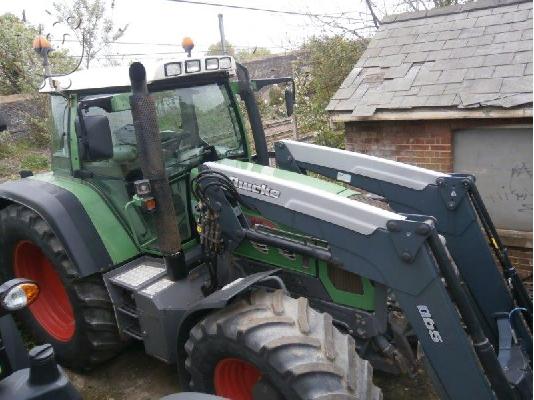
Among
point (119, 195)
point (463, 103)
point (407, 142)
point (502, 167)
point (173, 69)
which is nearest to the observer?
point (173, 69)

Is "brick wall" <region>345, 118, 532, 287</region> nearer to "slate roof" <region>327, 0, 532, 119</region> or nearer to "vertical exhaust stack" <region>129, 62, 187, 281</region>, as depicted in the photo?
"slate roof" <region>327, 0, 532, 119</region>

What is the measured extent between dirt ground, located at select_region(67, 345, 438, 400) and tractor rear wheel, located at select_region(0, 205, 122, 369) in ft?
0.60

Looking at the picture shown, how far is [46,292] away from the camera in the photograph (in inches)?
173

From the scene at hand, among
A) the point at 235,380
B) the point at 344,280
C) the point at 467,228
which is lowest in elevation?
the point at 235,380

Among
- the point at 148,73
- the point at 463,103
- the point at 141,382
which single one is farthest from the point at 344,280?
the point at 463,103

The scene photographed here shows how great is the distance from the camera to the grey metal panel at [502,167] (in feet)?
15.6

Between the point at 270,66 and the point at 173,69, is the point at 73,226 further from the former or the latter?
the point at 270,66

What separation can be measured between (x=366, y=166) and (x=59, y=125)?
2.49m

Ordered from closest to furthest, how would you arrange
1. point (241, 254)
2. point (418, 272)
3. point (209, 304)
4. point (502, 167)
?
point (418, 272) → point (209, 304) → point (241, 254) → point (502, 167)

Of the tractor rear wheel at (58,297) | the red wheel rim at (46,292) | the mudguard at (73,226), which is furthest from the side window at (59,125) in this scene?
the red wheel rim at (46,292)

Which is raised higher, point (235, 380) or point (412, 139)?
point (412, 139)

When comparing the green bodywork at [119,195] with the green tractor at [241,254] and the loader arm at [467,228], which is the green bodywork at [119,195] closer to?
the green tractor at [241,254]

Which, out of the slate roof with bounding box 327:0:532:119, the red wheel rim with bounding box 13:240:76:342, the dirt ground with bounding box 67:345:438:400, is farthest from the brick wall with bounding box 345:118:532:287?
the red wheel rim with bounding box 13:240:76:342

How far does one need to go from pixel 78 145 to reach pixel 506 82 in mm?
3914
